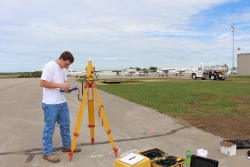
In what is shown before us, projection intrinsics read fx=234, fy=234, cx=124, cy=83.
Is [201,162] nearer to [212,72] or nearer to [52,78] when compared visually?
[52,78]

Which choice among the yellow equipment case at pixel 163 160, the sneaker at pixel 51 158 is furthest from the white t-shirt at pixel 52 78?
the yellow equipment case at pixel 163 160

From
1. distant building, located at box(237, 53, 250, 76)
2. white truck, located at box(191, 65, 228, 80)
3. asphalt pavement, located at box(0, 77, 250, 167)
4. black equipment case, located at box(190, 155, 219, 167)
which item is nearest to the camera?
black equipment case, located at box(190, 155, 219, 167)

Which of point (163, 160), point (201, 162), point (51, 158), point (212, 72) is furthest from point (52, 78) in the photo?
point (212, 72)

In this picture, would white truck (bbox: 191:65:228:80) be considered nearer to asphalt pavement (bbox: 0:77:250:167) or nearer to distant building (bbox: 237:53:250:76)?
distant building (bbox: 237:53:250:76)

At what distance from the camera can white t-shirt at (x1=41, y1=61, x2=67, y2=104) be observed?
4277mm

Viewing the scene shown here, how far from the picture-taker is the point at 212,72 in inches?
1347

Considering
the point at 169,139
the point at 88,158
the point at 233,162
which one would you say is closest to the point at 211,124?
the point at 169,139

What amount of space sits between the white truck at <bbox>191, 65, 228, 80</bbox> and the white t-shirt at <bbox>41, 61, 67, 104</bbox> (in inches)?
1254

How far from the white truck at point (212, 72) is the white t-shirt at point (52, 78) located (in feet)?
105

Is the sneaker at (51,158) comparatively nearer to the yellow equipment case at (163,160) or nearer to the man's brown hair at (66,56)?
the yellow equipment case at (163,160)

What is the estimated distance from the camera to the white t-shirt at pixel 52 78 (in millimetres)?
4277

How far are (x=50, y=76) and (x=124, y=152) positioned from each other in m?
2.10

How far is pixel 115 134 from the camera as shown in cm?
612

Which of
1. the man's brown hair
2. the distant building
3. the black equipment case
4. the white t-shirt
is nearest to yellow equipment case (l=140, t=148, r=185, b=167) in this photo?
the black equipment case
